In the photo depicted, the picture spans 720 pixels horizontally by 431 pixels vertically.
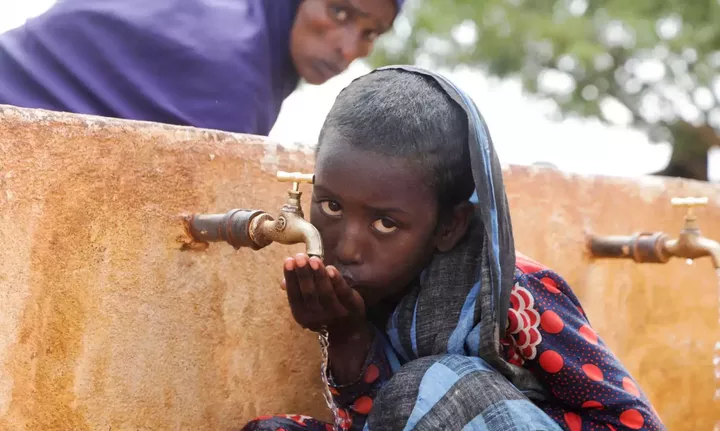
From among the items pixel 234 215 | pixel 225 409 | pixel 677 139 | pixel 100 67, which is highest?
pixel 234 215

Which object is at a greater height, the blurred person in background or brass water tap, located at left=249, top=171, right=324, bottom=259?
brass water tap, located at left=249, top=171, right=324, bottom=259

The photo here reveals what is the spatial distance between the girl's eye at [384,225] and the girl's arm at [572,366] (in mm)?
249

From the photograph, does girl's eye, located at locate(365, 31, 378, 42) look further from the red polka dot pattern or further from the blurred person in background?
the red polka dot pattern

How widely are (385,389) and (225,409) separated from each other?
0.40 m

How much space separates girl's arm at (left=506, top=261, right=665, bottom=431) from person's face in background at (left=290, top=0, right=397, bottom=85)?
1136 millimetres

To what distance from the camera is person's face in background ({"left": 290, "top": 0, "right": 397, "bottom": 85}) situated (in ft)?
7.73

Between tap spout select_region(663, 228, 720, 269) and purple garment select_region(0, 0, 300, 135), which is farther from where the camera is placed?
purple garment select_region(0, 0, 300, 135)

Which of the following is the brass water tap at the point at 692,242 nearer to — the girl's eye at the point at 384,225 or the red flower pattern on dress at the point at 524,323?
the red flower pattern on dress at the point at 524,323

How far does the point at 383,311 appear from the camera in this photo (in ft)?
5.27

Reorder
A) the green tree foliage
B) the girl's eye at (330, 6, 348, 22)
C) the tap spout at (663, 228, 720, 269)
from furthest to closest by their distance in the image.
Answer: the green tree foliage → the girl's eye at (330, 6, 348, 22) → the tap spout at (663, 228, 720, 269)

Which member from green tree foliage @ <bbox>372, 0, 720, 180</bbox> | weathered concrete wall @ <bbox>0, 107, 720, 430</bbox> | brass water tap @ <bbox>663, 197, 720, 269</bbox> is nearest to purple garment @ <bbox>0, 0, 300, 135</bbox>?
weathered concrete wall @ <bbox>0, 107, 720, 430</bbox>

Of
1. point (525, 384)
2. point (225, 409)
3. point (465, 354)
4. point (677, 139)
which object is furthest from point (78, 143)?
point (677, 139)

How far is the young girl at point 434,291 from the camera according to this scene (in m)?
1.35

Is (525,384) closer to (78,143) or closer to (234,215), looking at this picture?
(234,215)
